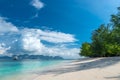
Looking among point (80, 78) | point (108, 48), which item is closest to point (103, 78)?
point (80, 78)

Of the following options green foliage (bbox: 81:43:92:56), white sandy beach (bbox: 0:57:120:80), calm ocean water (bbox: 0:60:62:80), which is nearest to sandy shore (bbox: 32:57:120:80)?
white sandy beach (bbox: 0:57:120:80)

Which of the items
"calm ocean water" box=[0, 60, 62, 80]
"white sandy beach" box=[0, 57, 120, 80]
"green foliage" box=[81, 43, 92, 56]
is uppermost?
"green foliage" box=[81, 43, 92, 56]

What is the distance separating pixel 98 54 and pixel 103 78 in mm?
53798

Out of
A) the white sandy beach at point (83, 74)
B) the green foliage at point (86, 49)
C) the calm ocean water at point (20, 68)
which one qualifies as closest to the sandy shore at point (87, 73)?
the white sandy beach at point (83, 74)

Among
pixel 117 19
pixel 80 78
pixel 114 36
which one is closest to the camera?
pixel 80 78

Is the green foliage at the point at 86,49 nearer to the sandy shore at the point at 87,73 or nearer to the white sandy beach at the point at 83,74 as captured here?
the white sandy beach at the point at 83,74

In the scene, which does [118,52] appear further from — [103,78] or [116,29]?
[103,78]

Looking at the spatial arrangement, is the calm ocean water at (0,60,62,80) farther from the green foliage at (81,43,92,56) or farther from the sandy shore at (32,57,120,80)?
the green foliage at (81,43,92,56)

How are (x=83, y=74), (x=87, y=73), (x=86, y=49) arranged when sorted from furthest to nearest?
(x=86, y=49) → (x=87, y=73) → (x=83, y=74)

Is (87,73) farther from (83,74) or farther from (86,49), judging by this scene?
(86,49)

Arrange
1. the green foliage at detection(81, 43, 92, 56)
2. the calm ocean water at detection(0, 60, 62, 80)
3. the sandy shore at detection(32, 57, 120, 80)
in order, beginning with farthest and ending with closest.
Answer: the green foliage at detection(81, 43, 92, 56) < the calm ocean water at detection(0, 60, 62, 80) < the sandy shore at detection(32, 57, 120, 80)

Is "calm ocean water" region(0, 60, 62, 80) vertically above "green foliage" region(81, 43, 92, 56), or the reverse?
"green foliage" region(81, 43, 92, 56)

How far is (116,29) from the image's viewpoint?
41.0m

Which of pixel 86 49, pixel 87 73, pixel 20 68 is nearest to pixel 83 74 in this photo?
pixel 87 73
